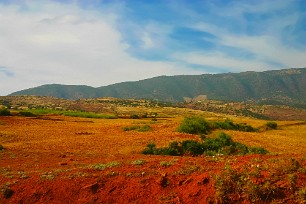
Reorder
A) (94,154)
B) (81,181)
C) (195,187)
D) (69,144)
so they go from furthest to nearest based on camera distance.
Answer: (69,144), (94,154), (81,181), (195,187)

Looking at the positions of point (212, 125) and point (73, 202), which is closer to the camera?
point (73, 202)

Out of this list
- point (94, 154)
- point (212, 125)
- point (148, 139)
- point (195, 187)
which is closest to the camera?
point (195, 187)

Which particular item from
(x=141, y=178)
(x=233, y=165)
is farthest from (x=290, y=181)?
(x=141, y=178)

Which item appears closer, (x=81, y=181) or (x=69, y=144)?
(x=81, y=181)

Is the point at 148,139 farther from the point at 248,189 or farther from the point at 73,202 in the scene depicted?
the point at 248,189

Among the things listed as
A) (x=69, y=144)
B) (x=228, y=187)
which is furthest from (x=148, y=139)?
(x=228, y=187)

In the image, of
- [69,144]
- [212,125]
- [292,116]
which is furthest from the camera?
[292,116]

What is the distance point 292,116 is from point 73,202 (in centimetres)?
17035

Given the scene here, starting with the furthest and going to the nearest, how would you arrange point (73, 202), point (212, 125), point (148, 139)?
1. point (212, 125)
2. point (148, 139)
3. point (73, 202)

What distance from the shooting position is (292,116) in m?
168

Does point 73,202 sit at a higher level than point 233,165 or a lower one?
lower

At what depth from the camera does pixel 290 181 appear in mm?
10047

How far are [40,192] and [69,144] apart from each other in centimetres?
1380

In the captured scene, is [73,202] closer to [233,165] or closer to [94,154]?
[233,165]
